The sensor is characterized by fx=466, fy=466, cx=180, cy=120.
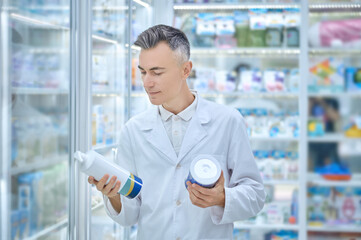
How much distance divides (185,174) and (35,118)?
3.09 ft

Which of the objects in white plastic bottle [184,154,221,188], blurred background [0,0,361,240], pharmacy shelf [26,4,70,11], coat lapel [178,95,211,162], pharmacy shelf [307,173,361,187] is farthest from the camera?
pharmacy shelf [307,173,361,187]

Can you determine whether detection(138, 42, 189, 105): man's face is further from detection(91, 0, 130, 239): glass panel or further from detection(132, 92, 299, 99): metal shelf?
detection(132, 92, 299, 99): metal shelf

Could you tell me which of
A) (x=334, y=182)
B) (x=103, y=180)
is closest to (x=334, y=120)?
(x=334, y=182)

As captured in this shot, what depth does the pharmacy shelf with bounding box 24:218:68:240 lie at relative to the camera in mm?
2309

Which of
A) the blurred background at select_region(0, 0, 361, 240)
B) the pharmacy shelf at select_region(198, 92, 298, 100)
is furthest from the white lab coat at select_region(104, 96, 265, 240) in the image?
the pharmacy shelf at select_region(198, 92, 298, 100)

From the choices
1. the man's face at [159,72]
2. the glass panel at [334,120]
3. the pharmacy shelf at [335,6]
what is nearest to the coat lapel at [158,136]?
the man's face at [159,72]

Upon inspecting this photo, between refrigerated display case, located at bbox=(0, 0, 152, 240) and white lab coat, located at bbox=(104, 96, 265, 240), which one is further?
refrigerated display case, located at bbox=(0, 0, 152, 240)

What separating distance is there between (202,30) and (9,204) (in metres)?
2.93

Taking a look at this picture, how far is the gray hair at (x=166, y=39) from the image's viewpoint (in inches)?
63.5

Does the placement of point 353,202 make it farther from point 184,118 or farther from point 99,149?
point 184,118

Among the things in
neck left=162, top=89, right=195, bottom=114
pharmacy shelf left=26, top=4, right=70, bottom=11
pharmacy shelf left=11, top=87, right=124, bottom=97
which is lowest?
neck left=162, top=89, right=195, bottom=114

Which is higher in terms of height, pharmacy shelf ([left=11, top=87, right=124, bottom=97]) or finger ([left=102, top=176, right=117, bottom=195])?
pharmacy shelf ([left=11, top=87, right=124, bottom=97])

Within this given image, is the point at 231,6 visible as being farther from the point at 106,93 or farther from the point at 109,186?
the point at 109,186

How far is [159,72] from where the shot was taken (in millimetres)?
1617
